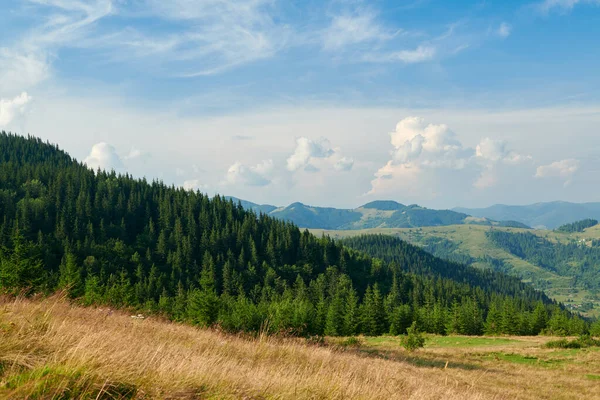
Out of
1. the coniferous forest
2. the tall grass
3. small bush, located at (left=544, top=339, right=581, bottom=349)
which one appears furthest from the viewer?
the coniferous forest

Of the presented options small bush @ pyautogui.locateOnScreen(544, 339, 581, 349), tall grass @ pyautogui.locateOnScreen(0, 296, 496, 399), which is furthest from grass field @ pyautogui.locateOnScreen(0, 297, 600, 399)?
small bush @ pyautogui.locateOnScreen(544, 339, 581, 349)

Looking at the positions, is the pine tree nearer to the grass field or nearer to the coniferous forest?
the grass field

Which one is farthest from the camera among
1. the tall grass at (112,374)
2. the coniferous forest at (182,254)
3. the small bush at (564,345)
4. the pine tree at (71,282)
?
the coniferous forest at (182,254)

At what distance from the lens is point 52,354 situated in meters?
5.32

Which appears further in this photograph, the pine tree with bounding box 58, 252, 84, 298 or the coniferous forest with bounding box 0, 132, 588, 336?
the coniferous forest with bounding box 0, 132, 588, 336

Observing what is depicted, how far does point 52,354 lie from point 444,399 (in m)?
7.13

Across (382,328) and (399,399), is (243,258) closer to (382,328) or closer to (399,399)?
(382,328)

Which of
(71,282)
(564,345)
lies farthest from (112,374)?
(564,345)

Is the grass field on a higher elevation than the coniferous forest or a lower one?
higher

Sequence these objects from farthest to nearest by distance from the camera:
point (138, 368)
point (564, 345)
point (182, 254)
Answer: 1. point (182, 254)
2. point (564, 345)
3. point (138, 368)

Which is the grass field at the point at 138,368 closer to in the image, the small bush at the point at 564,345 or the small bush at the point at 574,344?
the small bush at the point at 564,345

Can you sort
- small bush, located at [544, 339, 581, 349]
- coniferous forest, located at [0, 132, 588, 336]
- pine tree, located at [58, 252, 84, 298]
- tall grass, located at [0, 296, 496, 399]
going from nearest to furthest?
1. tall grass, located at [0, 296, 496, 399]
2. pine tree, located at [58, 252, 84, 298]
3. small bush, located at [544, 339, 581, 349]
4. coniferous forest, located at [0, 132, 588, 336]

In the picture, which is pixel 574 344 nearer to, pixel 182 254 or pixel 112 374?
pixel 112 374

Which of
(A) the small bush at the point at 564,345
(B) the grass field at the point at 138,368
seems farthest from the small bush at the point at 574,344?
(B) the grass field at the point at 138,368
